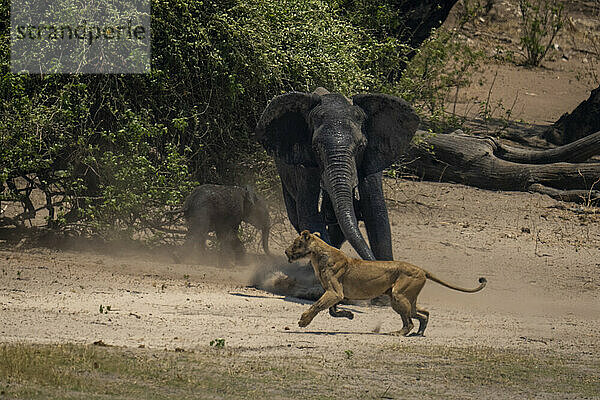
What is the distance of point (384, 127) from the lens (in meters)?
11.5

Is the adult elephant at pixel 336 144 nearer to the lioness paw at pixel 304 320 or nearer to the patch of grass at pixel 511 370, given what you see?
the lioness paw at pixel 304 320

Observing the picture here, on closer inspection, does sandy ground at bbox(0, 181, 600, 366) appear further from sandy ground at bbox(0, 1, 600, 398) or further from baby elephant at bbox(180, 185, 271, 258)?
baby elephant at bbox(180, 185, 271, 258)

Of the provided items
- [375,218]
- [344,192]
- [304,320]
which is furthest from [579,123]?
[304,320]

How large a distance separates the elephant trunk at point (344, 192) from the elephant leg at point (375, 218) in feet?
1.79

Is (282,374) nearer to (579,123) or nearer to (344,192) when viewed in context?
(344,192)

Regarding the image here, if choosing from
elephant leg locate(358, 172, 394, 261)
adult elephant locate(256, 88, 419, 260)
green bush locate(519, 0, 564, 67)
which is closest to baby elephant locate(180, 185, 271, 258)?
adult elephant locate(256, 88, 419, 260)

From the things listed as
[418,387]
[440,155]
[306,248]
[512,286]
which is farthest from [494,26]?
[418,387]

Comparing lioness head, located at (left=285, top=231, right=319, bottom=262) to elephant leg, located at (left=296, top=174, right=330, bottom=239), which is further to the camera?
elephant leg, located at (left=296, top=174, right=330, bottom=239)

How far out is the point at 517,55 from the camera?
29.3 m

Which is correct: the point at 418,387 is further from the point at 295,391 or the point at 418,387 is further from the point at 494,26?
the point at 494,26

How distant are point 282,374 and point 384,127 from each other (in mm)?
5104

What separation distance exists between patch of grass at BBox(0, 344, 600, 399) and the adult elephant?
3.14 metres

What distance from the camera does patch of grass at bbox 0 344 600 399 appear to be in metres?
6.27

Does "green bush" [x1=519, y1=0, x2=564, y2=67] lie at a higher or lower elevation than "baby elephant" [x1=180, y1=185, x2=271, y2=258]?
higher
